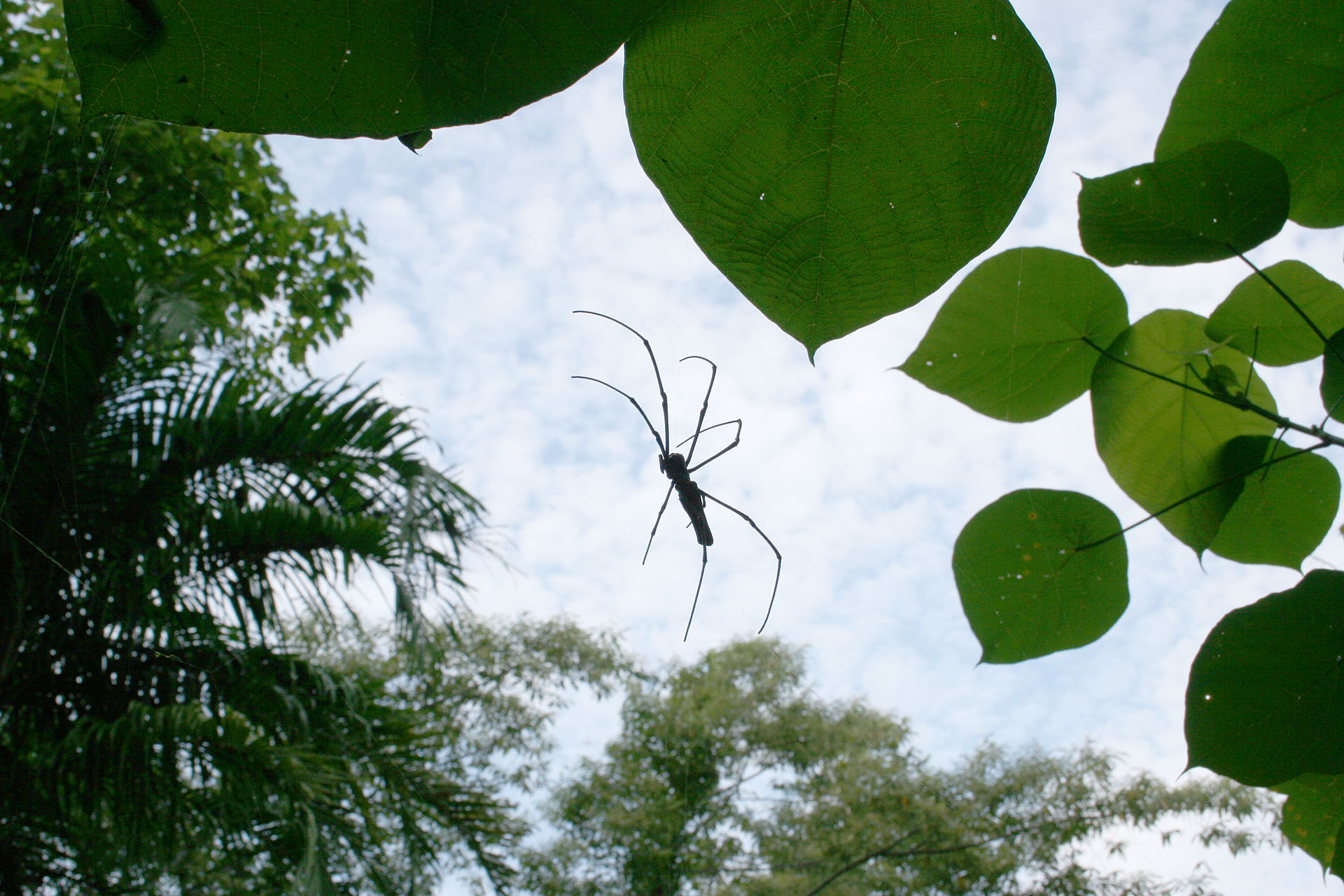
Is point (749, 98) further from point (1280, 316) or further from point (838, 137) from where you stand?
point (1280, 316)

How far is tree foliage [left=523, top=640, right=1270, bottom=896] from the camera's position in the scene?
29.4 feet

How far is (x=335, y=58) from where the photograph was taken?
0.26 metres

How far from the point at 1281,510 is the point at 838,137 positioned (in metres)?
0.65

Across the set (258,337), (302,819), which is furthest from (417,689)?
(302,819)

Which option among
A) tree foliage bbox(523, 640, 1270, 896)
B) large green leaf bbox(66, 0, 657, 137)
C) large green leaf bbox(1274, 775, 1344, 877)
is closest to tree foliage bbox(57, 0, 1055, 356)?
large green leaf bbox(66, 0, 657, 137)

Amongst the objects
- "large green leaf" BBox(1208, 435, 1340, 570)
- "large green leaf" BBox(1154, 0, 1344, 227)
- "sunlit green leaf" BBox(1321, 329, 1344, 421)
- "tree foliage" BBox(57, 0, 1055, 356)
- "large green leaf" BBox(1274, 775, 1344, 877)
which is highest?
"large green leaf" BBox(1154, 0, 1344, 227)

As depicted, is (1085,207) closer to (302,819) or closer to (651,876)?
(302,819)

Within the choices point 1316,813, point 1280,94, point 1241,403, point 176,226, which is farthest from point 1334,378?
point 176,226

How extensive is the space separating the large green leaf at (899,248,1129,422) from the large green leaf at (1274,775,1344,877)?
375 millimetres

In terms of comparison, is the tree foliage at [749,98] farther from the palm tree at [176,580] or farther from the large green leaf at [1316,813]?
the palm tree at [176,580]

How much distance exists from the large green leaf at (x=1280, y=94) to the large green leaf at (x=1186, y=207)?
1.6 inches

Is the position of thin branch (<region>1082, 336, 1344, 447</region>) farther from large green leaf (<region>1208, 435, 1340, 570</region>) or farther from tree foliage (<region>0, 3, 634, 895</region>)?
tree foliage (<region>0, 3, 634, 895</region>)

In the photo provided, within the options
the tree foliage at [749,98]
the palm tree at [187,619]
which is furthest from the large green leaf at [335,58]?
the palm tree at [187,619]

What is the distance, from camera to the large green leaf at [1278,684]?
589mm
